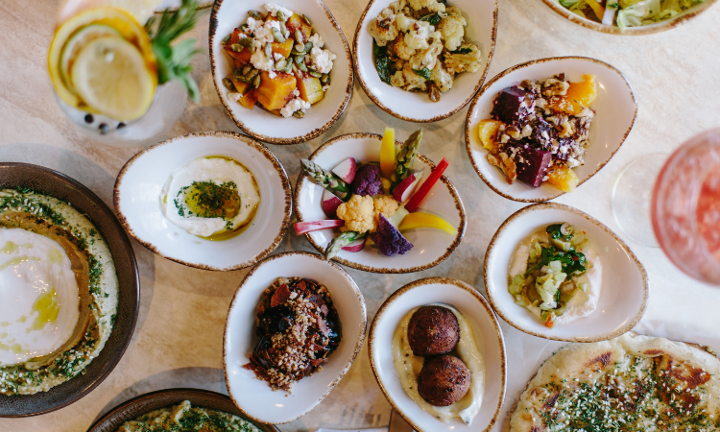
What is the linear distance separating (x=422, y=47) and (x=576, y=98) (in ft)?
3.50

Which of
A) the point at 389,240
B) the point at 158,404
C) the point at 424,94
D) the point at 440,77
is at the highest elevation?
the point at 440,77

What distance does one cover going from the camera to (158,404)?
2.99 meters

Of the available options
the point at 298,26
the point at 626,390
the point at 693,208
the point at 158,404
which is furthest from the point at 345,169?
the point at 626,390

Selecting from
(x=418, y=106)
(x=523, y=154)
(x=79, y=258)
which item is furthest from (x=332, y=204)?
(x=79, y=258)

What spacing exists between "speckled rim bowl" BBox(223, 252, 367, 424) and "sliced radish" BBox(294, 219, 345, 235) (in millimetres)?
Result: 187

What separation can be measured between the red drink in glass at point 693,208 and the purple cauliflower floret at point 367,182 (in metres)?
1.57

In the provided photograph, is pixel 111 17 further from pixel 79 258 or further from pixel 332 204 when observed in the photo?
pixel 79 258

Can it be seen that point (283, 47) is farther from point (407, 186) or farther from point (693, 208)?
point (693, 208)

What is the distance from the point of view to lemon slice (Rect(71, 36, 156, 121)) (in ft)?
6.04

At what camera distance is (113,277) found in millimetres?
2891

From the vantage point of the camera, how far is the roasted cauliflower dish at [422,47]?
2.66 metres

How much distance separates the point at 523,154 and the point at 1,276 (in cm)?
364

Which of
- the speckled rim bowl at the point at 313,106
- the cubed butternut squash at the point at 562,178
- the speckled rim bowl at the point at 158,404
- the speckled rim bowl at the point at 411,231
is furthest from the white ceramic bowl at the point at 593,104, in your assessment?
the speckled rim bowl at the point at 158,404

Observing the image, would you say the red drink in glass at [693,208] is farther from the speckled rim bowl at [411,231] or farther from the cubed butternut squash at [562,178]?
the speckled rim bowl at [411,231]
